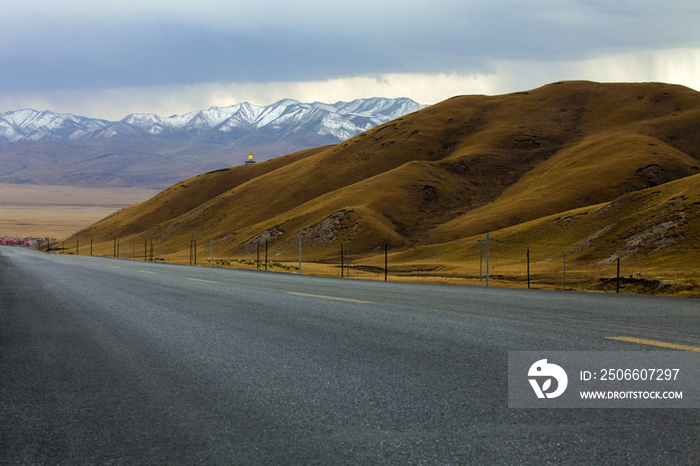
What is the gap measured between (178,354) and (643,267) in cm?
4946

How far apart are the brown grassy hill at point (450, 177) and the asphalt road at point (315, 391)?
72208 mm

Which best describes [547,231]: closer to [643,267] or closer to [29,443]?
[643,267]

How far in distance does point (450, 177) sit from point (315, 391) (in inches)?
4759

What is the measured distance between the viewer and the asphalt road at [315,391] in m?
4.45

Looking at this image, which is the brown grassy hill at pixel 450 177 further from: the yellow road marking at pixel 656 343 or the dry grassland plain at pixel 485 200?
the yellow road marking at pixel 656 343

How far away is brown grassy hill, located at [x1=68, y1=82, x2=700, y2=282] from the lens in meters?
101

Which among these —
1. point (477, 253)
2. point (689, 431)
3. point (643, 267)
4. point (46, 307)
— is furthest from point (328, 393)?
point (477, 253)

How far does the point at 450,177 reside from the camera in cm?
12381

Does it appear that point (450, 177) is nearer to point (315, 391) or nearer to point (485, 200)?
point (485, 200)

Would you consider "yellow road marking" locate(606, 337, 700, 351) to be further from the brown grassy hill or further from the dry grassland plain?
the brown grassy hill

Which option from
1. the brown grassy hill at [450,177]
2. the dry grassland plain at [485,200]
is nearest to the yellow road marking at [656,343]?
the dry grassland plain at [485,200]

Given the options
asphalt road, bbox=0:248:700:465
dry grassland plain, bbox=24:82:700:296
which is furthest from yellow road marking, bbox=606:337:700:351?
dry grassland plain, bbox=24:82:700:296

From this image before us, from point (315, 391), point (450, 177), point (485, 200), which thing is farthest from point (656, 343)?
point (450, 177)

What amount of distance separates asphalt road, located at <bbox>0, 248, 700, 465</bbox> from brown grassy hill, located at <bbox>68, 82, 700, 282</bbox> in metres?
72.2
